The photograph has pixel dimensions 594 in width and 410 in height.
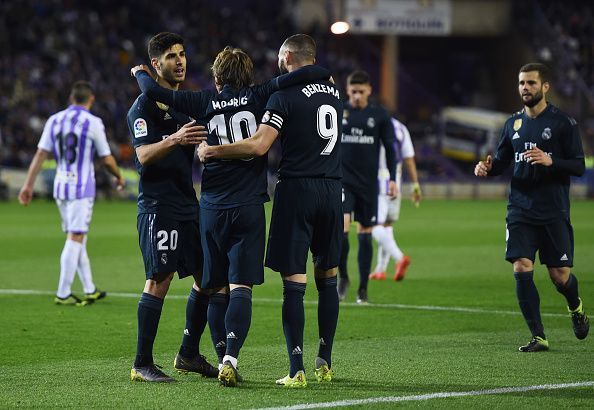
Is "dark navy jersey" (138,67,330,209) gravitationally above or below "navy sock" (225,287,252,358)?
above

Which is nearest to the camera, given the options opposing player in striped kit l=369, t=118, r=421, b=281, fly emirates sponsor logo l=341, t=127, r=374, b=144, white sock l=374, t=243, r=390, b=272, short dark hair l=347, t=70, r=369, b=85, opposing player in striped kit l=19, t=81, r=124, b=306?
opposing player in striped kit l=19, t=81, r=124, b=306

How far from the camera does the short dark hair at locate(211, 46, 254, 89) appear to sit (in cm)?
718

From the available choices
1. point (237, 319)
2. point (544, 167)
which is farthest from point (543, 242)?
point (237, 319)

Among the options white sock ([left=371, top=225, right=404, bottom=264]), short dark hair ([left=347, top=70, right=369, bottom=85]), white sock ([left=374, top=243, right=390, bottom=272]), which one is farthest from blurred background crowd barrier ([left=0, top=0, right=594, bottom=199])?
short dark hair ([left=347, top=70, right=369, bottom=85])

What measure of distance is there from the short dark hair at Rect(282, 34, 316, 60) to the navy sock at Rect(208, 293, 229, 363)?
5.48 ft

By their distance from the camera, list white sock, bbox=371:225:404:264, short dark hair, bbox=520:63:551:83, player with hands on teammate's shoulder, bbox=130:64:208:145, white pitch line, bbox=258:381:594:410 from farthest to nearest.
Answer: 1. white sock, bbox=371:225:404:264
2. short dark hair, bbox=520:63:551:83
3. player with hands on teammate's shoulder, bbox=130:64:208:145
4. white pitch line, bbox=258:381:594:410

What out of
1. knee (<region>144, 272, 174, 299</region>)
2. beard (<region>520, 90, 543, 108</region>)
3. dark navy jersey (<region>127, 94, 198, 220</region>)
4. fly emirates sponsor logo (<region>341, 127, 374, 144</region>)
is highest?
beard (<region>520, 90, 543, 108</region>)

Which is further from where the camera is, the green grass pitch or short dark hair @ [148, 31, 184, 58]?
short dark hair @ [148, 31, 184, 58]

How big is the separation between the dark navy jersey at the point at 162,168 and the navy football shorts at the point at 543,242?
281 cm

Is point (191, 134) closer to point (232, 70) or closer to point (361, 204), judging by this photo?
point (232, 70)

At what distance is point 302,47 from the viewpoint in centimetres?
730

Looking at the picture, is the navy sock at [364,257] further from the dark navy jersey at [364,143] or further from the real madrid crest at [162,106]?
the real madrid crest at [162,106]

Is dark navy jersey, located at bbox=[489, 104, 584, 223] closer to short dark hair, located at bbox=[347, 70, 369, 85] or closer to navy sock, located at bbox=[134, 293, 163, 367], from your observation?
navy sock, located at bbox=[134, 293, 163, 367]

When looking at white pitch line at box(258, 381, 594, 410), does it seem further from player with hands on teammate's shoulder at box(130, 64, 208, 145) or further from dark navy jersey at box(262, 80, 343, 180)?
player with hands on teammate's shoulder at box(130, 64, 208, 145)
